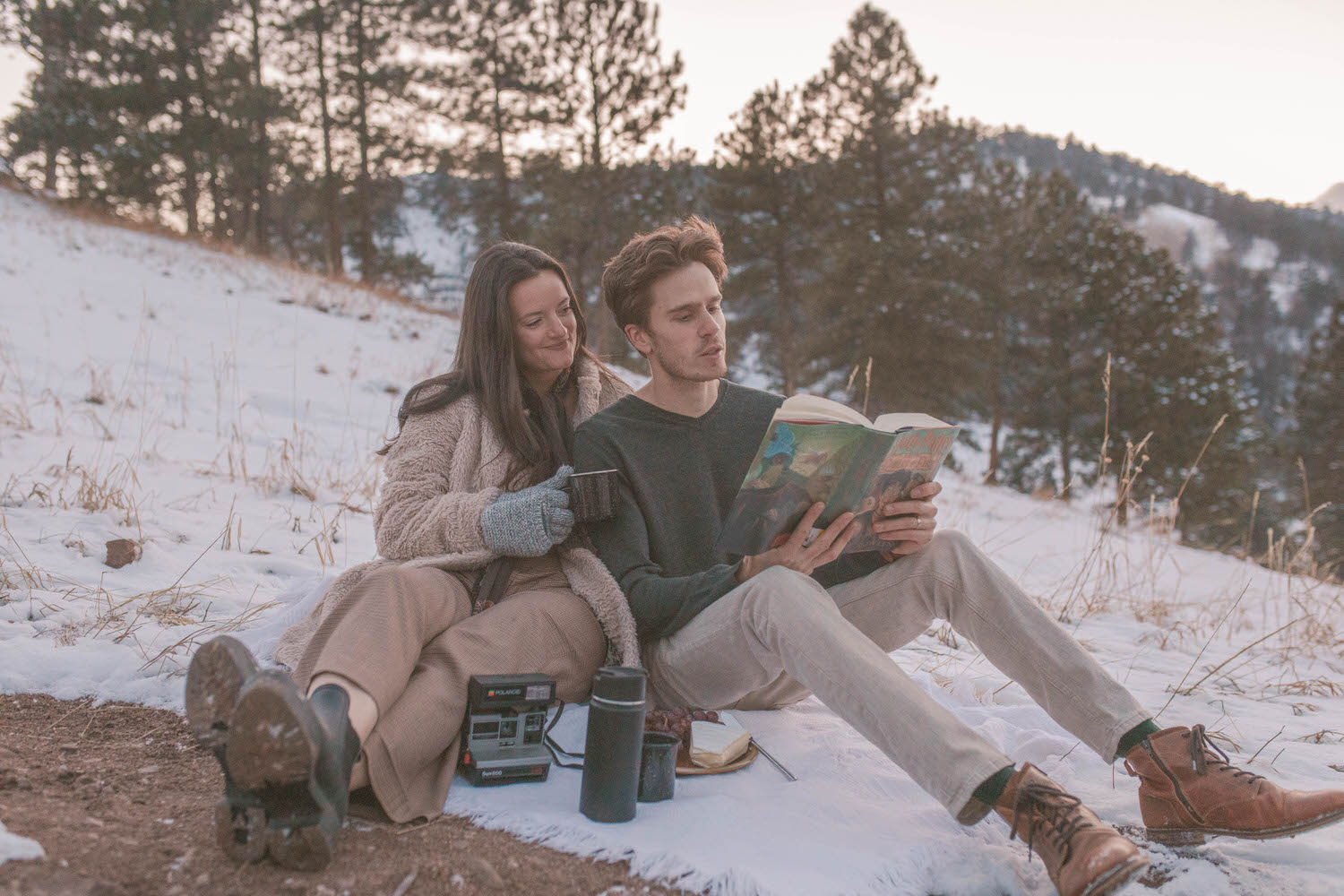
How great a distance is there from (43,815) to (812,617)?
1579 mm

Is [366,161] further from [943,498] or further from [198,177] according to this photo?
[943,498]

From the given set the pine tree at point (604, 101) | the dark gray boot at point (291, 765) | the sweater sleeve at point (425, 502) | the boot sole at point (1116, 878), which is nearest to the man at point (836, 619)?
the boot sole at point (1116, 878)

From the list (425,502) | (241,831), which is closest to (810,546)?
(425,502)

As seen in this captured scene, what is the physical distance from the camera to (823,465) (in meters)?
2.01

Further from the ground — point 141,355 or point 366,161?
point 366,161

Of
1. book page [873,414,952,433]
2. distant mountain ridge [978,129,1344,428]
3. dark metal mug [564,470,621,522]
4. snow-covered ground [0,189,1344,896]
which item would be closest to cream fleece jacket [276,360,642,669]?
dark metal mug [564,470,621,522]

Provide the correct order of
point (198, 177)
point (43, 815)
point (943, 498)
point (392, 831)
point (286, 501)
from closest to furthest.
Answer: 1. point (43, 815)
2. point (392, 831)
3. point (286, 501)
4. point (943, 498)
5. point (198, 177)

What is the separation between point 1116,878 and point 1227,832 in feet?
1.62

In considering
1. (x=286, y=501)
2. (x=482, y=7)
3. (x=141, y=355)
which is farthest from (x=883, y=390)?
(x=286, y=501)

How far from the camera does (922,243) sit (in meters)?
16.2

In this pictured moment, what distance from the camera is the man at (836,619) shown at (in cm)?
178

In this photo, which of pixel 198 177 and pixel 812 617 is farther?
pixel 198 177

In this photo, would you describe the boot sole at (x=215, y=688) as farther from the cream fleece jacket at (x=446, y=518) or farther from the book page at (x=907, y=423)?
the book page at (x=907, y=423)

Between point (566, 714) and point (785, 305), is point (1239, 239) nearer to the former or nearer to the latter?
point (785, 305)
